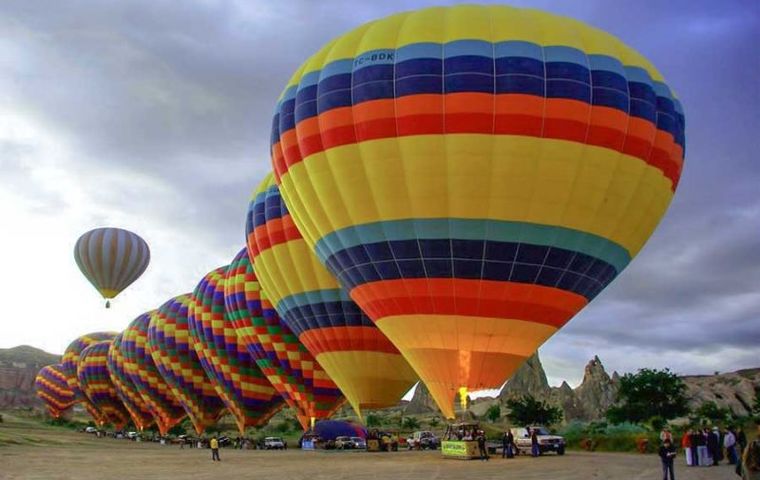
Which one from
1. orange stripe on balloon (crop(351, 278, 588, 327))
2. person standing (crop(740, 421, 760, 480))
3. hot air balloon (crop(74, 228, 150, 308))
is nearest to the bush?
orange stripe on balloon (crop(351, 278, 588, 327))

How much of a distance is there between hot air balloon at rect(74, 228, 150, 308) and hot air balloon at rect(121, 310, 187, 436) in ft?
12.0

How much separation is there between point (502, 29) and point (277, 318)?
19786 mm

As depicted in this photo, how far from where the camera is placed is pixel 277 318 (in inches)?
1385

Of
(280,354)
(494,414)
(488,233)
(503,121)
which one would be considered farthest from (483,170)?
(494,414)

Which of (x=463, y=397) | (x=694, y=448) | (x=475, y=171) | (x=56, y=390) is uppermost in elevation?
(x=475, y=171)

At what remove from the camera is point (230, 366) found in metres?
41.0

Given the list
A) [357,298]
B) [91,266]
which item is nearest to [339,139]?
[357,298]

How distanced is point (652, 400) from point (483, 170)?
41984 mm

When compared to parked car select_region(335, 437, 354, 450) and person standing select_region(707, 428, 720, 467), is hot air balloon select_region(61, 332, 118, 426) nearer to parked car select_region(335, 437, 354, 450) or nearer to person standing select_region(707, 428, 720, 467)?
→ parked car select_region(335, 437, 354, 450)

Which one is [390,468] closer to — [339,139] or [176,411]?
[339,139]

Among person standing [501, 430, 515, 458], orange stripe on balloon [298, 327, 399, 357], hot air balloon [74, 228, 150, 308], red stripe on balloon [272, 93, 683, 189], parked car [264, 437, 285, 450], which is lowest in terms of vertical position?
parked car [264, 437, 285, 450]

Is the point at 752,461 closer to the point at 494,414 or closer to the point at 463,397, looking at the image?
the point at 463,397

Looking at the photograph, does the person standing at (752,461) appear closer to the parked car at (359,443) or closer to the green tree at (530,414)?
the parked car at (359,443)

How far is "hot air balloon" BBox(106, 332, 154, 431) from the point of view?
6278cm
